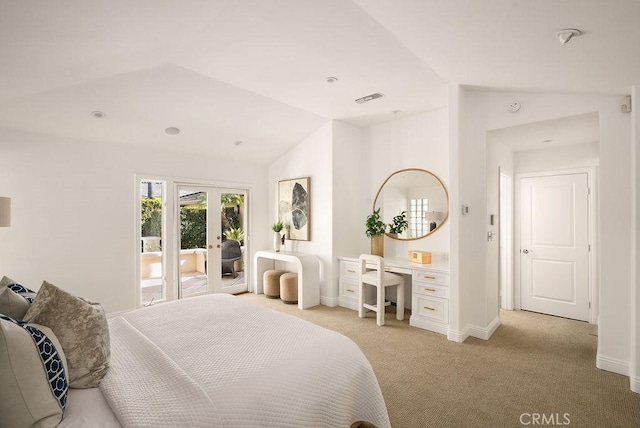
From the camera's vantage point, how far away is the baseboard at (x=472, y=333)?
337cm

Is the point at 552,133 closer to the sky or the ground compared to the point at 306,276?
closer to the sky

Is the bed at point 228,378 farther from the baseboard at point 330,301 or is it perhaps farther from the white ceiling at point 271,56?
the baseboard at point 330,301

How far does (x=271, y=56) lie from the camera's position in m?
2.91

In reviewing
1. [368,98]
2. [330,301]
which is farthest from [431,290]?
[368,98]

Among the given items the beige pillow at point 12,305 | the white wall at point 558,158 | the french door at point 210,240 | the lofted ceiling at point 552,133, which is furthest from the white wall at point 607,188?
the french door at point 210,240

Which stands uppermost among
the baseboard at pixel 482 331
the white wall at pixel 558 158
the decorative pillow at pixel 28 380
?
the white wall at pixel 558 158

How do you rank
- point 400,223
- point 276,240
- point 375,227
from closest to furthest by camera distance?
point 375,227, point 400,223, point 276,240

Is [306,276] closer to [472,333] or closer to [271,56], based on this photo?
[472,333]

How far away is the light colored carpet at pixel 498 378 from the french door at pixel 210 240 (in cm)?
218

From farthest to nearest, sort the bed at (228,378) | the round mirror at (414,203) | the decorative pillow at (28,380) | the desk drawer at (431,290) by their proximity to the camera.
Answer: the round mirror at (414,203) → the desk drawer at (431,290) → the bed at (228,378) → the decorative pillow at (28,380)

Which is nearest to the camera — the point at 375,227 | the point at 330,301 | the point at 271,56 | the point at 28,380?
the point at 28,380

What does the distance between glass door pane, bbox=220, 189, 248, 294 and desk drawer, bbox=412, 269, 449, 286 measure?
3.04 metres

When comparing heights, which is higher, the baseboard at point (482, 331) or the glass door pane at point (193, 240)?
the glass door pane at point (193, 240)

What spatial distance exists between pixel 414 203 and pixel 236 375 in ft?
11.9
